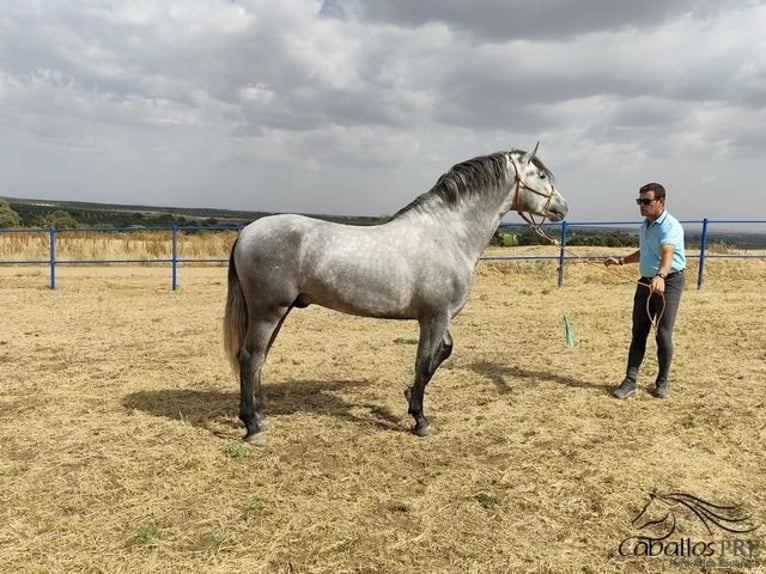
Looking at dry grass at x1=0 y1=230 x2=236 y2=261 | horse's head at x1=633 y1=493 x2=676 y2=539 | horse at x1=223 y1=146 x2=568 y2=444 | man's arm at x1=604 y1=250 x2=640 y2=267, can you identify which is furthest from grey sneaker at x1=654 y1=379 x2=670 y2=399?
dry grass at x1=0 y1=230 x2=236 y2=261

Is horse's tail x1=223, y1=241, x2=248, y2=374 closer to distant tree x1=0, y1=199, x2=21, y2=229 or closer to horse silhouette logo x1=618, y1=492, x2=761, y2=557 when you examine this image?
horse silhouette logo x1=618, y1=492, x2=761, y2=557

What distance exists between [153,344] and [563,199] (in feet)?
17.4

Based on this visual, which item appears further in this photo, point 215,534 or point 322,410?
point 322,410

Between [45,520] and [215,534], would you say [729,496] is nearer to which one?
[215,534]

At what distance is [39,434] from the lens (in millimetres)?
3852

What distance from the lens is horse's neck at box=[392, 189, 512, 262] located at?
3861mm

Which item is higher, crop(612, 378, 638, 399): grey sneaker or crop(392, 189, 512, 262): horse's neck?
crop(392, 189, 512, 262): horse's neck

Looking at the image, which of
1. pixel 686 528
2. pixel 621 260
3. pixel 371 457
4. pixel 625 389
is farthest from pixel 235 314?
pixel 621 260

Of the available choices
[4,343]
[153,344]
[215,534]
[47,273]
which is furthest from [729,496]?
[47,273]

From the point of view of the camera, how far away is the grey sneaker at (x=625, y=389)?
477 centimetres

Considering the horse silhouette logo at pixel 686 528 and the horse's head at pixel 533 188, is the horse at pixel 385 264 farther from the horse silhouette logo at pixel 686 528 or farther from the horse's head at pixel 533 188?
the horse silhouette logo at pixel 686 528

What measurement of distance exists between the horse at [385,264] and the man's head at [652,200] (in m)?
1.01

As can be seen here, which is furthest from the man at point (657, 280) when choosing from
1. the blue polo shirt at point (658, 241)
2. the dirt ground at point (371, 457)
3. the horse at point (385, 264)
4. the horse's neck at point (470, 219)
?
the horse's neck at point (470, 219)

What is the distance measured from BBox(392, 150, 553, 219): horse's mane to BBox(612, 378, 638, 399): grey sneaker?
2253 millimetres
